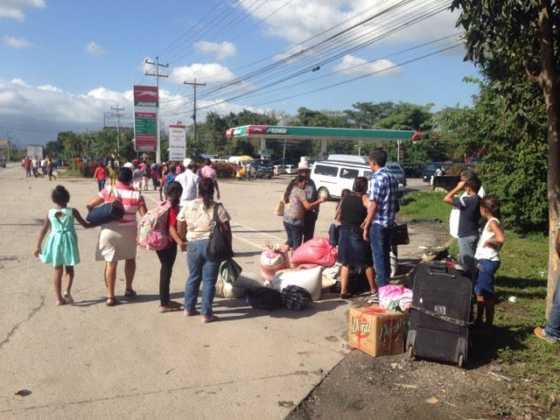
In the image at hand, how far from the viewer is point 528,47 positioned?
5.93 meters

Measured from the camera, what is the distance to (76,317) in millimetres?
6020

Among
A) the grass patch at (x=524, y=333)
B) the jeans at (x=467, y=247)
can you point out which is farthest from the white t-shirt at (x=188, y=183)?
the jeans at (x=467, y=247)

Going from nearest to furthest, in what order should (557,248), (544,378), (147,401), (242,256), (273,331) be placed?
(147,401) < (544,378) < (557,248) < (273,331) < (242,256)

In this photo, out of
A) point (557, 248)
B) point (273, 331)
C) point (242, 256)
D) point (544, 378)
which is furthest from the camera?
point (242, 256)

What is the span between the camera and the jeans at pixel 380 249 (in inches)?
254

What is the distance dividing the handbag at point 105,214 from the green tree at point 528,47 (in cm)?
446

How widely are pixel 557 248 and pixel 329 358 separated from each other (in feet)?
8.57

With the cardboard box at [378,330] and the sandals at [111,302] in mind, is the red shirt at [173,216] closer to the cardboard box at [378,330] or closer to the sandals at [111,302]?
the sandals at [111,302]

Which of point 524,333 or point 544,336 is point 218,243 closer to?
point 524,333

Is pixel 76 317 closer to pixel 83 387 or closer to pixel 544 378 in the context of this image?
pixel 83 387

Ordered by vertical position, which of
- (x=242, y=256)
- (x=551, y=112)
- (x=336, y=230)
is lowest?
(x=242, y=256)

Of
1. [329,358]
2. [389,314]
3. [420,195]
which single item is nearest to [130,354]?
[329,358]

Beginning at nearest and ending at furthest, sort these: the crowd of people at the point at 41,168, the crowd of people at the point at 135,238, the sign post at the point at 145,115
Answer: the crowd of people at the point at 135,238
the sign post at the point at 145,115
the crowd of people at the point at 41,168

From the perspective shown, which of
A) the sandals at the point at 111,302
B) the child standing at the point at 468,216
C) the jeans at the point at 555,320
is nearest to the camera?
the jeans at the point at 555,320
